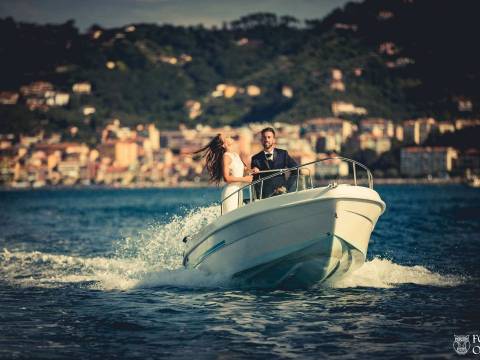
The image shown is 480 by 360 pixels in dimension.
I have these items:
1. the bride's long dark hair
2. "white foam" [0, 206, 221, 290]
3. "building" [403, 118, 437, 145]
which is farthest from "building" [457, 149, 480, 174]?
the bride's long dark hair

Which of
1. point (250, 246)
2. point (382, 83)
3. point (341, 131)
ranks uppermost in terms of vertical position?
point (382, 83)

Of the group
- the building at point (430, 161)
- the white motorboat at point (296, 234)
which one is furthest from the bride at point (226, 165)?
the building at point (430, 161)

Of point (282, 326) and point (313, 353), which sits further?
point (282, 326)

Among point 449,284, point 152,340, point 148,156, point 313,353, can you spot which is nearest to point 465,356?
point 313,353

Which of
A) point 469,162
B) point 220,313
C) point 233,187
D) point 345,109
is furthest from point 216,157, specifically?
point 345,109

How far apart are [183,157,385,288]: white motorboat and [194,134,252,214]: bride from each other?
34cm

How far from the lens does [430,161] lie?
142500 millimetres

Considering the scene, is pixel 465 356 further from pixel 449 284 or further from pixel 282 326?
pixel 449 284

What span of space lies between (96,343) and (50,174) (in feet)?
554

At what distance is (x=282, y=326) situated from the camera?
9500 millimetres

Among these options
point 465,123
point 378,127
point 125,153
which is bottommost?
point 125,153

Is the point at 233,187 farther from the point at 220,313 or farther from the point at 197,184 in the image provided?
the point at 197,184

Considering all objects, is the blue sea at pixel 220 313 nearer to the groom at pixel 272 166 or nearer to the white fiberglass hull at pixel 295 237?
the white fiberglass hull at pixel 295 237

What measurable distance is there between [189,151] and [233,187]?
6537 inches
